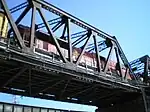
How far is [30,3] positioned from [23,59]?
6.67 m

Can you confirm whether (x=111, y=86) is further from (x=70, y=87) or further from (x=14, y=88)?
(x=14, y=88)

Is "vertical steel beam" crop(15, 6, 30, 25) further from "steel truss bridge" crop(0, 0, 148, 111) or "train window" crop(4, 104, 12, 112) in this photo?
"train window" crop(4, 104, 12, 112)

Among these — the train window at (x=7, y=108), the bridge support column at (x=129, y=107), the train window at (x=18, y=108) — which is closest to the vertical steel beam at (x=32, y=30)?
the train window at (x=7, y=108)

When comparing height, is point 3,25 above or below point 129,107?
above

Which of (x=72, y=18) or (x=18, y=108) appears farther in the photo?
(x=18, y=108)

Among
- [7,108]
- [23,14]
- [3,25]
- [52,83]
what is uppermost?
[23,14]

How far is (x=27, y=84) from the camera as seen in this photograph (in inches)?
1277

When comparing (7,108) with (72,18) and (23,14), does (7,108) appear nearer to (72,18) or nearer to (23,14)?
(23,14)

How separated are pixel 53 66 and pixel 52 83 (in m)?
5.82

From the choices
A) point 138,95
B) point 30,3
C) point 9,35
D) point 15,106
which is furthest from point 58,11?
point 138,95

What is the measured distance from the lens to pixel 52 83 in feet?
105

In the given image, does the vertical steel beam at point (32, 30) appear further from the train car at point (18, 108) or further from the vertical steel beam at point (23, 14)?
the train car at point (18, 108)

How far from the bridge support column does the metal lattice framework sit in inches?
53.6

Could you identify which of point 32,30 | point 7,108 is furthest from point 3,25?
point 7,108
